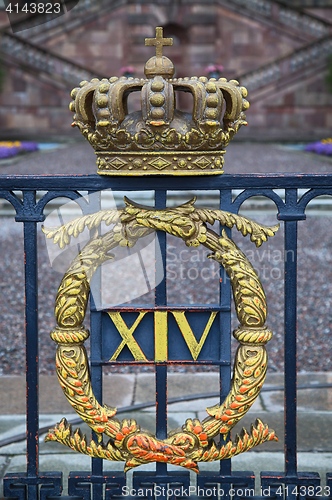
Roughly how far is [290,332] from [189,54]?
77.7ft

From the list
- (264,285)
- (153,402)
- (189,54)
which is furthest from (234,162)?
(189,54)

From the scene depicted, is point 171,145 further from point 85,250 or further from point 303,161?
point 303,161

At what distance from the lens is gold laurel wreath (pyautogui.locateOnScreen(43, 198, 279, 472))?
7.00ft

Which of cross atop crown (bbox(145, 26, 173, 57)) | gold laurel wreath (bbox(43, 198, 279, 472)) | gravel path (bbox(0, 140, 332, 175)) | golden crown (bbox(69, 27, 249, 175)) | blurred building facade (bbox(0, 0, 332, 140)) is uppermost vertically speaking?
blurred building facade (bbox(0, 0, 332, 140))

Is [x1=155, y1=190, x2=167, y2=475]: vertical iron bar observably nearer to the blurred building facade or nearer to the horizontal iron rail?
the horizontal iron rail

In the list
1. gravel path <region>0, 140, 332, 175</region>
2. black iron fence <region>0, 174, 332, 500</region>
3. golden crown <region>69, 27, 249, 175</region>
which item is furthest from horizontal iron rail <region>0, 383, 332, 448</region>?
gravel path <region>0, 140, 332, 175</region>

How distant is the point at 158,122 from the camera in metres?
1.94

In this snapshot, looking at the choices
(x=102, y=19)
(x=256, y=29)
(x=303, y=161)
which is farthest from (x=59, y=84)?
(x=303, y=161)

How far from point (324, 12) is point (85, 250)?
26.7 m

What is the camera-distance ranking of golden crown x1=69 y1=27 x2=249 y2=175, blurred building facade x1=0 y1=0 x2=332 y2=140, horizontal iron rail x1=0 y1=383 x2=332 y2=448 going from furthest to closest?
blurred building facade x1=0 y1=0 x2=332 y2=140 → horizontal iron rail x1=0 y1=383 x2=332 y2=448 → golden crown x1=69 y1=27 x2=249 y2=175

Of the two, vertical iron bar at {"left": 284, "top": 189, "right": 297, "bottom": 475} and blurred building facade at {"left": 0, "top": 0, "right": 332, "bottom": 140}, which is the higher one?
blurred building facade at {"left": 0, "top": 0, "right": 332, "bottom": 140}

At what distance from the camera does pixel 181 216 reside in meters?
2.12

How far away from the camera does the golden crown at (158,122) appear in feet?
6.40

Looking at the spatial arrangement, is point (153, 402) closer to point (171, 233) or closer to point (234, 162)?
point (171, 233)
